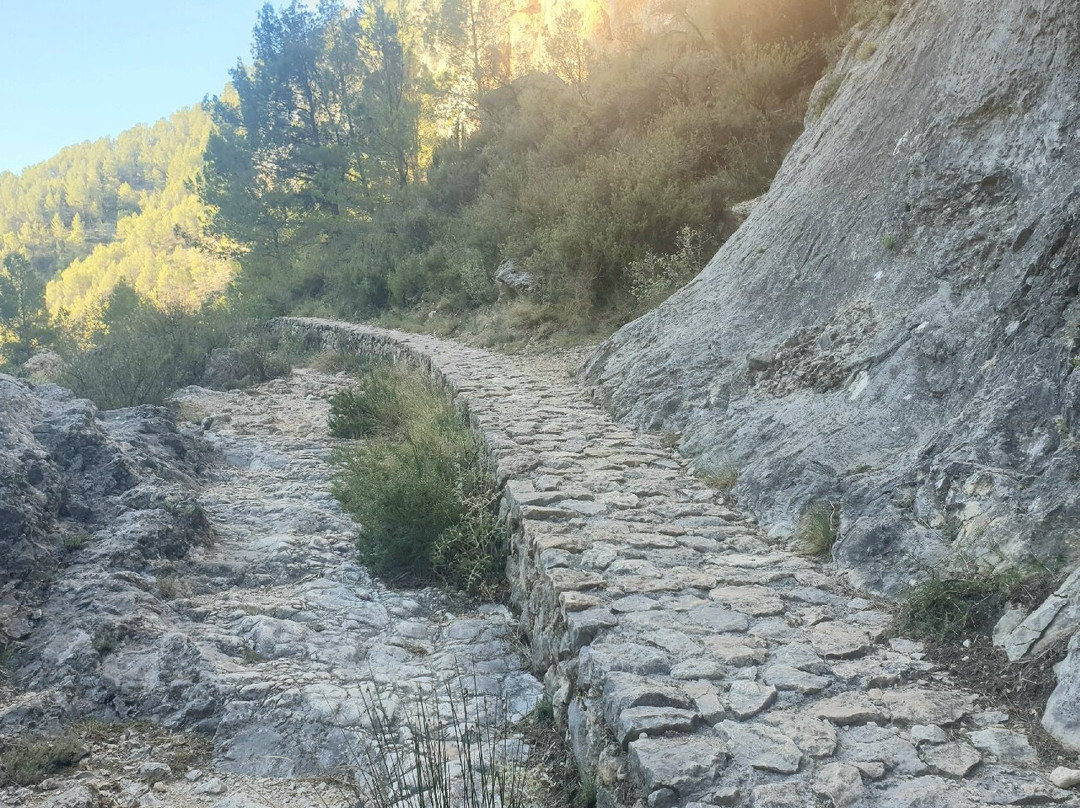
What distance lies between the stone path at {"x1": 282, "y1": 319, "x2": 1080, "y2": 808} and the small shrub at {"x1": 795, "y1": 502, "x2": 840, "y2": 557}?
121 mm

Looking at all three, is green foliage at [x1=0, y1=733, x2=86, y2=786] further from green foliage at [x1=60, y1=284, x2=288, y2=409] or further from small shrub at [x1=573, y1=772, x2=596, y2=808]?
green foliage at [x1=60, y1=284, x2=288, y2=409]

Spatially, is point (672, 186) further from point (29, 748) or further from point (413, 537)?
point (29, 748)

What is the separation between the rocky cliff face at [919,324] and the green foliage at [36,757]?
3550mm

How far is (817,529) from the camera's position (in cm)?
407

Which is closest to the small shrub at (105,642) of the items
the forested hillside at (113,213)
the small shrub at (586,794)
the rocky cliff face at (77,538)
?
the rocky cliff face at (77,538)

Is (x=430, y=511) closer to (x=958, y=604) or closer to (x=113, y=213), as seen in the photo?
(x=958, y=604)

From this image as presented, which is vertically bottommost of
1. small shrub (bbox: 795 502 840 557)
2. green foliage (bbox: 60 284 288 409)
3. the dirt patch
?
the dirt patch

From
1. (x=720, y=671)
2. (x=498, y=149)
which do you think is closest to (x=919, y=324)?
(x=720, y=671)

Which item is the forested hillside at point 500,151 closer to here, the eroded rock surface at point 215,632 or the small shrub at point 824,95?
the small shrub at point 824,95

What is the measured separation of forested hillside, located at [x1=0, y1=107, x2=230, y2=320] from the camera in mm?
61656

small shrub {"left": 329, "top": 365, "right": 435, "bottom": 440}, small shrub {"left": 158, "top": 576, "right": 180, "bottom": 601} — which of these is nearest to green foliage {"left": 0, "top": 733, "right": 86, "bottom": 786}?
small shrub {"left": 158, "top": 576, "right": 180, "bottom": 601}

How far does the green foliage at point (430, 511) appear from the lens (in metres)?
5.23

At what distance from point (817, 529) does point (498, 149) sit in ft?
59.2

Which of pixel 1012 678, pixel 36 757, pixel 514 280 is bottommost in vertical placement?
pixel 36 757
